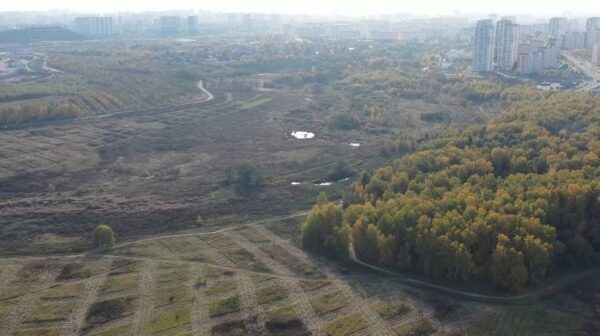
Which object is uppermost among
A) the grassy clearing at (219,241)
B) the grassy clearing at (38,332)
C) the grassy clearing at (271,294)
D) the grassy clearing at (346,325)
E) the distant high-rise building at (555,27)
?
the distant high-rise building at (555,27)

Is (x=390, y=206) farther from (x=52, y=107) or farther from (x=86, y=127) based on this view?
(x=52, y=107)

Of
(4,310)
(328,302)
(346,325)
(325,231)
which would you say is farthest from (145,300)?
(325,231)

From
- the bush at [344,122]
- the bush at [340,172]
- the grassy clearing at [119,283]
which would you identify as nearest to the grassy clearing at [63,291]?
the grassy clearing at [119,283]

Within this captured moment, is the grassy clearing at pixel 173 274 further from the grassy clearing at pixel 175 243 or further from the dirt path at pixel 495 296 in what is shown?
the dirt path at pixel 495 296

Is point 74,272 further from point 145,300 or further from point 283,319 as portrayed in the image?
point 283,319

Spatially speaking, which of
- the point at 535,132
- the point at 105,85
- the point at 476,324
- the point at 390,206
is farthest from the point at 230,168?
the point at 105,85

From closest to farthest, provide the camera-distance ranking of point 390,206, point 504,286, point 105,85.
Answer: point 504,286 < point 390,206 < point 105,85
